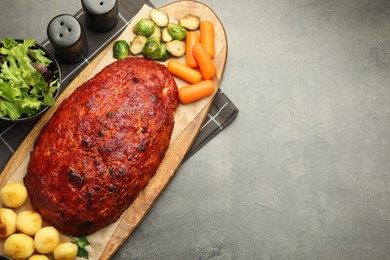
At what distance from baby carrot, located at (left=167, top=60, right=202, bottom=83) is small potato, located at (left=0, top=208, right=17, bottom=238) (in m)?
2.25

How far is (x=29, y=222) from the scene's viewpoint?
465cm

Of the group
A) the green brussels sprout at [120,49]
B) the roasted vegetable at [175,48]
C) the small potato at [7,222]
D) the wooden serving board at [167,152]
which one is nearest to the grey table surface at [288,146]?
the wooden serving board at [167,152]

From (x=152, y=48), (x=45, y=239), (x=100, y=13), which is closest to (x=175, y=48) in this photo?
(x=152, y=48)

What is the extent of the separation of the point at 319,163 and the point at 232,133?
3.77ft

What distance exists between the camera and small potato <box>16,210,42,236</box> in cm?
465

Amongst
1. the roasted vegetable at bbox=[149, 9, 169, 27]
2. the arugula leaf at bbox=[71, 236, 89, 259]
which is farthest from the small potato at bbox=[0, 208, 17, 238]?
the roasted vegetable at bbox=[149, 9, 169, 27]

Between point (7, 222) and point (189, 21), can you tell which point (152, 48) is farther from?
point (7, 222)

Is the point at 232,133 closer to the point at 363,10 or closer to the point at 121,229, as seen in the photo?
the point at 121,229

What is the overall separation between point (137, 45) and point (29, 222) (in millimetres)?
2204

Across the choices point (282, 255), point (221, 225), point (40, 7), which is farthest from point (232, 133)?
point (40, 7)

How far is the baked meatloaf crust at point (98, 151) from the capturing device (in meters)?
4.51

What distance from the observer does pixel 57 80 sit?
4.94 m

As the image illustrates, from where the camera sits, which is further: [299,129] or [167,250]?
[299,129]

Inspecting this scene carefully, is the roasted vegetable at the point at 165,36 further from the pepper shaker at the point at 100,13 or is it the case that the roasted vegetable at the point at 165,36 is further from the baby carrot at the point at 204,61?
the pepper shaker at the point at 100,13
